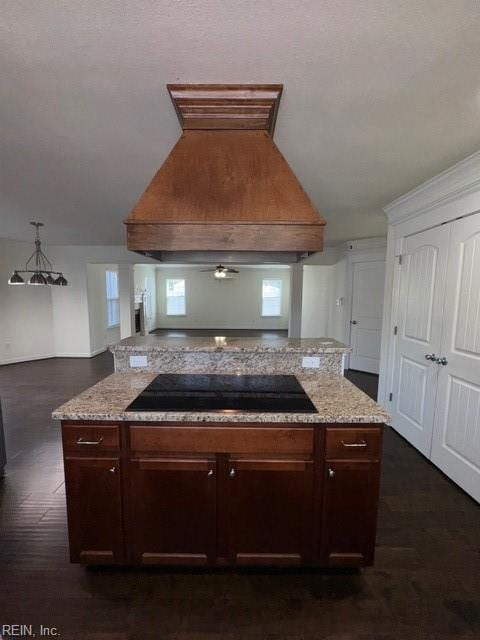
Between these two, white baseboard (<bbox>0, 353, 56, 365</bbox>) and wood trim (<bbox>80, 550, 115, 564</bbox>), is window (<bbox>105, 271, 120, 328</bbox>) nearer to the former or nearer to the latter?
white baseboard (<bbox>0, 353, 56, 365</bbox>)

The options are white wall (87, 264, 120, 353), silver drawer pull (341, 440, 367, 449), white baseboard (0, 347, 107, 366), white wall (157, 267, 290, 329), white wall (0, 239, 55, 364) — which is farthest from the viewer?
white wall (157, 267, 290, 329)

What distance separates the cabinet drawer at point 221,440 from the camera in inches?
56.8

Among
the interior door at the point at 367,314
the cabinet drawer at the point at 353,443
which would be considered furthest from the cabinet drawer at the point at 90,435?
the interior door at the point at 367,314

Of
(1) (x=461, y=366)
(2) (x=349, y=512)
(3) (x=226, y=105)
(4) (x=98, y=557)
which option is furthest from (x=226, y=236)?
(1) (x=461, y=366)

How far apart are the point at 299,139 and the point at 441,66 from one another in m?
0.78

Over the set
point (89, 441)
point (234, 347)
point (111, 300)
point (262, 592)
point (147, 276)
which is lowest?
point (262, 592)

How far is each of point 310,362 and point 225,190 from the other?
1.33 m

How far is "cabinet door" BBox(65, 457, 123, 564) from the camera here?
146 centimetres

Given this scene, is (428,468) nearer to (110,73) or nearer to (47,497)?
(47,497)

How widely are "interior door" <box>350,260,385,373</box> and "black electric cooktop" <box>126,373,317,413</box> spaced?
12.4 ft

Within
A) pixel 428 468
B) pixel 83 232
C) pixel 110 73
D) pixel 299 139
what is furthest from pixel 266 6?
pixel 83 232

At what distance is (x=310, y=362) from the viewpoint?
214cm

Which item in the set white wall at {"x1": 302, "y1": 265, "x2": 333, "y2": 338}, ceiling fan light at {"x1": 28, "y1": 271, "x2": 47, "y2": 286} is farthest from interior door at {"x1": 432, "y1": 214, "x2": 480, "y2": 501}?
ceiling fan light at {"x1": 28, "y1": 271, "x2": 47, "y2": 286}

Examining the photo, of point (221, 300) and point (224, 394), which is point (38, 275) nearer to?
point (224, 394)
